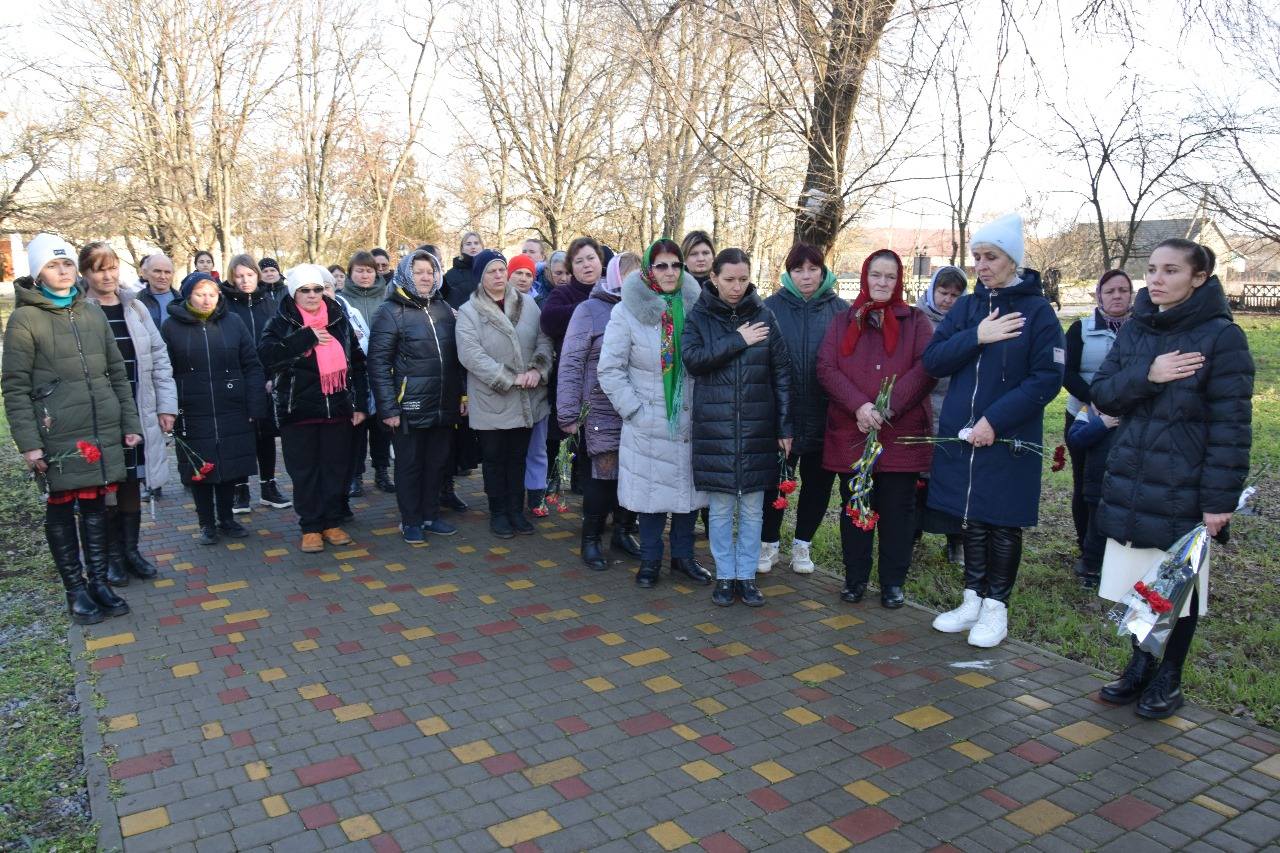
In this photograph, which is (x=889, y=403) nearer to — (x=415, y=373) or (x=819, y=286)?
(x=819, y=286)

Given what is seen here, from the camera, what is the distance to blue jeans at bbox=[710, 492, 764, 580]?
5301 millimetres

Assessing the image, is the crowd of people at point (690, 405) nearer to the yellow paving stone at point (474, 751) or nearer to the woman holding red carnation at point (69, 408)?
the woman holding red carnation at point (69, 408)

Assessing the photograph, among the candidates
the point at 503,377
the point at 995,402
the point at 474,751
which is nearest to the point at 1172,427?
the point at 995,402

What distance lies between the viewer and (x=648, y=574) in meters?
5.70

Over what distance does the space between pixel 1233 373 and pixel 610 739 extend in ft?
9.79

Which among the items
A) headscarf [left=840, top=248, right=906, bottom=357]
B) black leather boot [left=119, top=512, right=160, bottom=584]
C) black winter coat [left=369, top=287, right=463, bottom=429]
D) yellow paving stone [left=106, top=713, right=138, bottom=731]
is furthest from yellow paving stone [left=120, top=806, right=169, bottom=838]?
headscarf [left=840, top=248, right=906, bottom=357]

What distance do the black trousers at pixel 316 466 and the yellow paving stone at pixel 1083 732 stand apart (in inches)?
186

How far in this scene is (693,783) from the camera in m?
3.50

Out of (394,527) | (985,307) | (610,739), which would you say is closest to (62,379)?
(394,527)

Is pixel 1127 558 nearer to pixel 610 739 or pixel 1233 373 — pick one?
pixel 1233 373

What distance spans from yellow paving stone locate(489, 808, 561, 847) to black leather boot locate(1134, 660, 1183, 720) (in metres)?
2.67

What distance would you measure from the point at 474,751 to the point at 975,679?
241 cm

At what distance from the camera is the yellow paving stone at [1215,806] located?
10.9ft

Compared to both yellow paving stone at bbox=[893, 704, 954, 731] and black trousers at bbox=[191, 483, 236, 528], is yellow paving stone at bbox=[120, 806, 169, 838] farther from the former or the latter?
black trousers at bbox=[191, 483, 236, 528]
